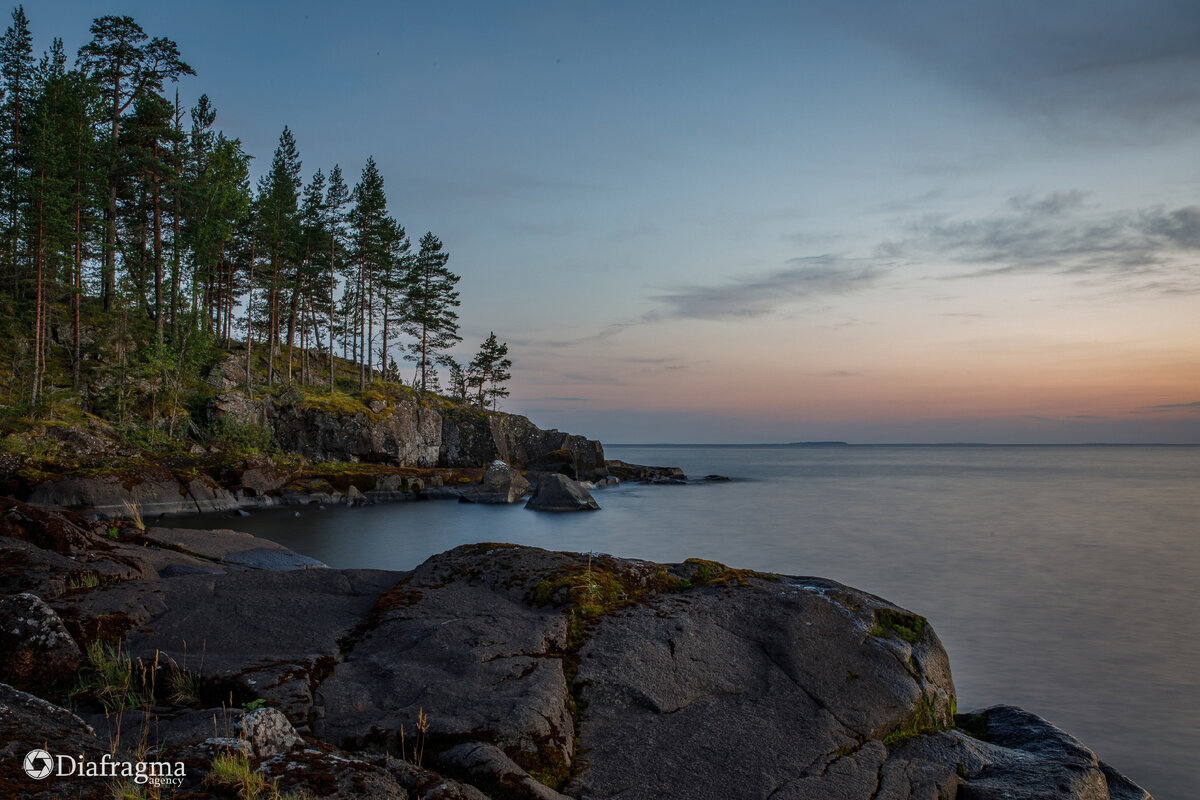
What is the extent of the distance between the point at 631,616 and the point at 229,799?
420 centimetres

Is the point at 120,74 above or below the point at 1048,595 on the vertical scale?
above

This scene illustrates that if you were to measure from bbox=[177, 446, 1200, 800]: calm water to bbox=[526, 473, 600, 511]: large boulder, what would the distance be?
1356mm

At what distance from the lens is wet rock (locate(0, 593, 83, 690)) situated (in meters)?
4.83

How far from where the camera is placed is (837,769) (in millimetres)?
4977

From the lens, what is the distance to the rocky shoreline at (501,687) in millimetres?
3686

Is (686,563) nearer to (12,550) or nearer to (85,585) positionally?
(85,585)

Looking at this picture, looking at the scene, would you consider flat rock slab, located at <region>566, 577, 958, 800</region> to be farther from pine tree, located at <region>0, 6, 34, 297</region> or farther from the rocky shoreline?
pine tree, located at <region>0, 6, 34, 297</region>

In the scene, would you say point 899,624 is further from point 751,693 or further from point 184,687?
point 184,687

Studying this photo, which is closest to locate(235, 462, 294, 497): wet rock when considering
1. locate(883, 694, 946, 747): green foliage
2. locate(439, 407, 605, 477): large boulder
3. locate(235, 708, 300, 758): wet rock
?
locate(439, 407, 605, 477): large boulder

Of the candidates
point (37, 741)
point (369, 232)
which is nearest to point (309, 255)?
point (369, 232)

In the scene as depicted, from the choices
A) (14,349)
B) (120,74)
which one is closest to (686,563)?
(14,349)

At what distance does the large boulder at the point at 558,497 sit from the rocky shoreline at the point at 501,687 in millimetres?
31100

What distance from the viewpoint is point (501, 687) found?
5.21 meters

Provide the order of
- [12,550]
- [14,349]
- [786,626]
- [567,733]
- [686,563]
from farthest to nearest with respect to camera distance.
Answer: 1. [14,349]
2. [686,563]
3. [12,550]
4. [786,626]
5. [567,733]
